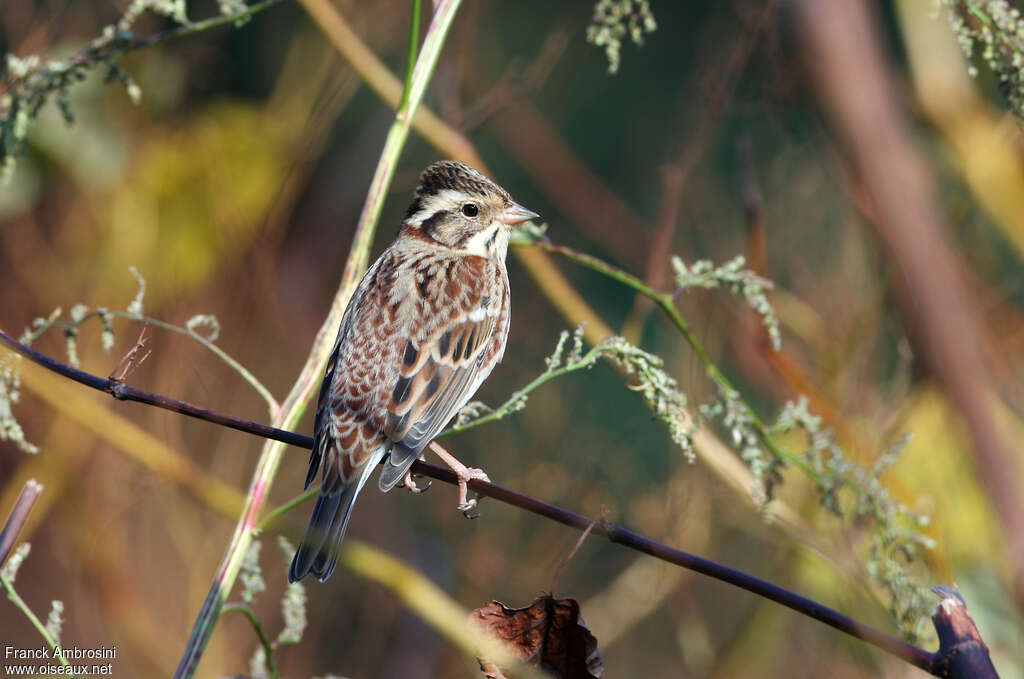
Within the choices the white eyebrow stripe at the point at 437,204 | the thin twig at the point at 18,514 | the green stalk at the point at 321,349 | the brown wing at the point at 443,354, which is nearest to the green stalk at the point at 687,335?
the green stalk at the point at 321,349

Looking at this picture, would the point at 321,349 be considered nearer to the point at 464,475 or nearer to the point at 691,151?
the point at 464,475

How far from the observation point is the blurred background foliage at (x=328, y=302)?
3434mm

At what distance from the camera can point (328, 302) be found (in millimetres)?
4496

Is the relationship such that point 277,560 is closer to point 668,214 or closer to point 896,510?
point 668,214

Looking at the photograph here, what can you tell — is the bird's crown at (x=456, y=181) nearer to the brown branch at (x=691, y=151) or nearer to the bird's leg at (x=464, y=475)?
the brown branch at (x=691, y=151)

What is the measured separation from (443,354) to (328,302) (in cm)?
A: 184

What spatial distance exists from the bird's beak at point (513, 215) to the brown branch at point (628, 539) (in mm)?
1330

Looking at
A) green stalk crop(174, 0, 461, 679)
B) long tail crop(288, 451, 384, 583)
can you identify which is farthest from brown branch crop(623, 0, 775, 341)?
green stalk crop(174, 0, 461, 679)

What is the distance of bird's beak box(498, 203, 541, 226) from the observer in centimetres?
293

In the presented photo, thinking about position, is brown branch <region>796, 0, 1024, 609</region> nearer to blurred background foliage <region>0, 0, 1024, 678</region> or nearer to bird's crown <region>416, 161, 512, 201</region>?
bird's crown <region>416, 161, 512, 201</region>

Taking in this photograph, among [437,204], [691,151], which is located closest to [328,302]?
[437,204]

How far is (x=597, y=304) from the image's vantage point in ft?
19.7

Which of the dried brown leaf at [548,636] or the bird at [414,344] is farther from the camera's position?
the bird at [414,344]

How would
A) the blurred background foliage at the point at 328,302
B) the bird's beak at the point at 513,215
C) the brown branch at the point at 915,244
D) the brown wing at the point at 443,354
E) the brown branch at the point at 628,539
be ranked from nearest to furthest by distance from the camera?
the brown branch at the point at 915,244 → the brown branch at the point at 628,539 → the brown wing at the point at 443,354 → the bird's beak at the point at 513,215 → the blurred background foliage at the point at 328,302
